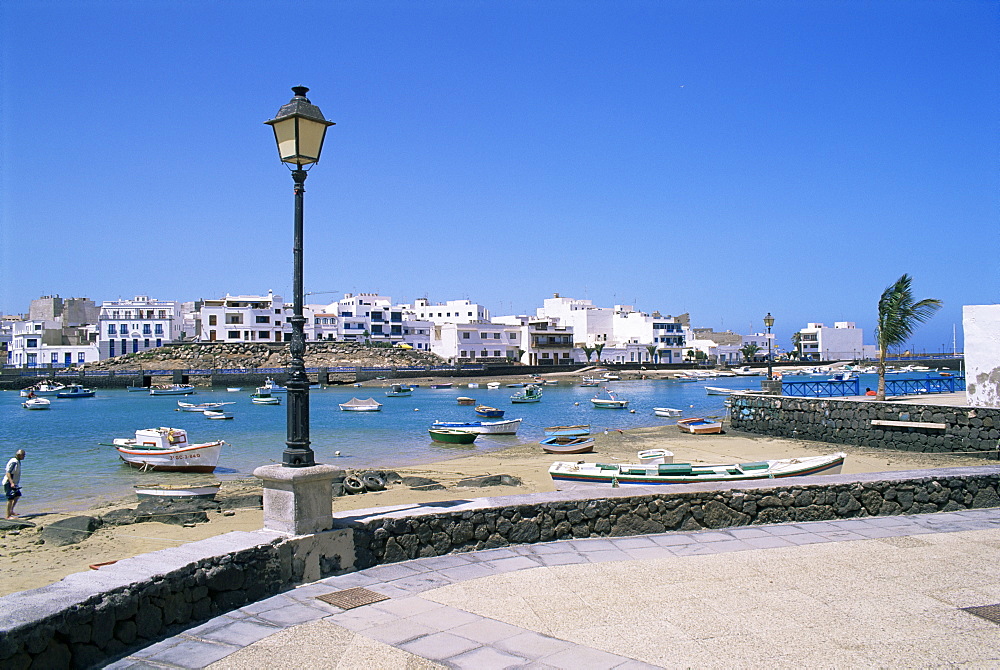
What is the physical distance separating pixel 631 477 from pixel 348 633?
903cm

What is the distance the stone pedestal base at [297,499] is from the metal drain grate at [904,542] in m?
6.36

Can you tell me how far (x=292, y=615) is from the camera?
6180 millimetres

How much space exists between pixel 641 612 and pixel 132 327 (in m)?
119

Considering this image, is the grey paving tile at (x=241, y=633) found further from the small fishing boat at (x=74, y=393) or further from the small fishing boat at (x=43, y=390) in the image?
the small fishing boat at (x=74, y=393)

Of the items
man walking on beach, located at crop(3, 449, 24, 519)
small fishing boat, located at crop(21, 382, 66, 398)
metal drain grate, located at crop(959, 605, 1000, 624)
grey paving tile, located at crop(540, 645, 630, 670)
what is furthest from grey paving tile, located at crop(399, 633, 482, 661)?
small fishing boat, located at crop(21, 382, 66, 398)

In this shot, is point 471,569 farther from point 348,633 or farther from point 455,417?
point 455,417

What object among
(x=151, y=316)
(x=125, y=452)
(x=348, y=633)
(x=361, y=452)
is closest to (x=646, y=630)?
(x=348, y=633)

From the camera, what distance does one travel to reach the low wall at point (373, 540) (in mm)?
5086

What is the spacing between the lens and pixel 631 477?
13992 mm

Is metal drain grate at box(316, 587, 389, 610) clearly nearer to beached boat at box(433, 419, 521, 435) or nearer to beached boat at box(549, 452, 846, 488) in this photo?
beached boat at box(549, 452, 846, 488)

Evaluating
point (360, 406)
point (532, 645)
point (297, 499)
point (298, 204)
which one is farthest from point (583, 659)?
point (360, 406)

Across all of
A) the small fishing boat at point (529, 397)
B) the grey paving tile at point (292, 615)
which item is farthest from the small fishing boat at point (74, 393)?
the grey paving tile at point (292, 615)

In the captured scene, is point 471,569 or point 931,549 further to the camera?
point 931,549

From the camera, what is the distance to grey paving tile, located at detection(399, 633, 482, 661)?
536cm
